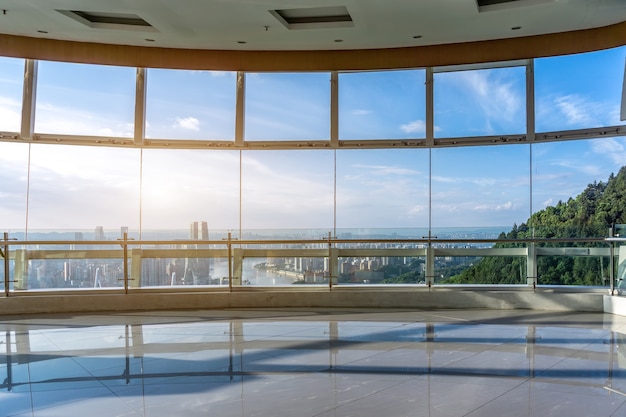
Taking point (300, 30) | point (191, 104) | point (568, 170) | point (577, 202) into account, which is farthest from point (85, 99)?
point (577, 202)

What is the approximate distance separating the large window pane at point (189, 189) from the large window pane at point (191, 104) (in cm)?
31

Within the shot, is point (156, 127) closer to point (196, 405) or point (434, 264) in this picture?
point (434, 264)

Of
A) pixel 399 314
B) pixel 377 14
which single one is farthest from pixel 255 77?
pixel 399 314

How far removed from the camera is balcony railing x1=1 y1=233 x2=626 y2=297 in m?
6.67

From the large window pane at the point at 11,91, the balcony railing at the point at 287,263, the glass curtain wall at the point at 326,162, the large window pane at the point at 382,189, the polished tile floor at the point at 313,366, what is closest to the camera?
the polished tile floor at the point at 313,366

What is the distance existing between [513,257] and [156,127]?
559 cm

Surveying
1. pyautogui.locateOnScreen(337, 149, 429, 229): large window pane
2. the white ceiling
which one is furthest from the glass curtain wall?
the white ceiling

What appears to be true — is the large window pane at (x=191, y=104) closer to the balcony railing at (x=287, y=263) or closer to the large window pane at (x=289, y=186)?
the large window pane at (x=289, y=186)

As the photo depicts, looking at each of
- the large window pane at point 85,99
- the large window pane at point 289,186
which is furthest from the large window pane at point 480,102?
the large window pane at point 85,99

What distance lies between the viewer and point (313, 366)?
373cm

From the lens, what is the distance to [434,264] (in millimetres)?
7207

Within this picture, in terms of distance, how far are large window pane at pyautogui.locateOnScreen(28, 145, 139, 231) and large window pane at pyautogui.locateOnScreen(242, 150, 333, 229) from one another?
1.74 m

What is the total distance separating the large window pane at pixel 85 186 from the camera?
748 cm

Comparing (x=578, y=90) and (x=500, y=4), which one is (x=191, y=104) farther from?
(x=578, y=90)
